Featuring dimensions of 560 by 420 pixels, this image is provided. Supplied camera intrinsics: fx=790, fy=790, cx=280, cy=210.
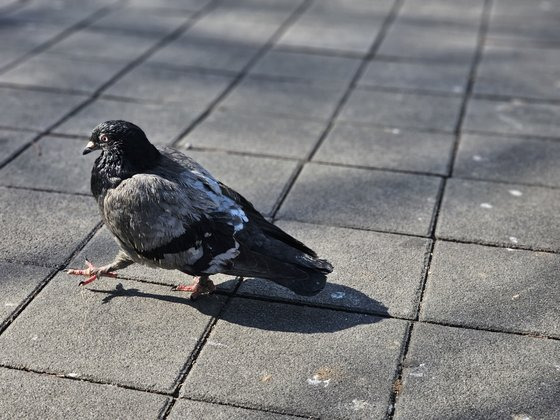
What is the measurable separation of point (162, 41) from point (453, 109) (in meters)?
3.29

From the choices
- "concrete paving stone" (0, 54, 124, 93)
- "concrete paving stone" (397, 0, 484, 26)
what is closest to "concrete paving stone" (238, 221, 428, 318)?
"concrete paving stone" (0, 54, 124, 93)

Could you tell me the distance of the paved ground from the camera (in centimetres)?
367

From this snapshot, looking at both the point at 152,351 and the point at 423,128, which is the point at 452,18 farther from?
the point at 152,351

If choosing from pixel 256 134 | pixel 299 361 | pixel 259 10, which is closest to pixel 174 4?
pixel 259 10

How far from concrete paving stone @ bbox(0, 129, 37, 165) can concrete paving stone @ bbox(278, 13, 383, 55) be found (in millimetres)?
3229

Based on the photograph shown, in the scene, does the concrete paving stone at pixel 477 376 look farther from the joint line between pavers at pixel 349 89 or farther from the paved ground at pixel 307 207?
the joint line between pavers at pixel 349 89

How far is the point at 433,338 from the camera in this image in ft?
13.1

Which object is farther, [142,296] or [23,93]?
[23,93]

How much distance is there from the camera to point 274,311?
4.23m

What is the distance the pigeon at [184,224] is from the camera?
4031 millimetres

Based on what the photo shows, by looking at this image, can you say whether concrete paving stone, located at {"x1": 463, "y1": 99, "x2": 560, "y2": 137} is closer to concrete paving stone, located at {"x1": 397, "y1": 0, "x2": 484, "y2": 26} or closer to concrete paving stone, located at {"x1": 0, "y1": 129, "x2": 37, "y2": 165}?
concrete paving stone, located at {"x1": 397, "y1": 0, "x2": 484, "y2": 26}

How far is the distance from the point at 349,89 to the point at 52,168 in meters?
2.93

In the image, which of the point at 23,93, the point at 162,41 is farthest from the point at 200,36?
the point at 23,93

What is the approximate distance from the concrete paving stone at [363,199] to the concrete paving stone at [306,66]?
2.01 metres
